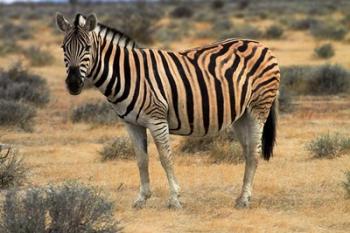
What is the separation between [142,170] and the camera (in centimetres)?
870

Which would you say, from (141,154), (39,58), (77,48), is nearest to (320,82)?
(39,58)

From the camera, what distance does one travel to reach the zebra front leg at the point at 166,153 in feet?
26.9

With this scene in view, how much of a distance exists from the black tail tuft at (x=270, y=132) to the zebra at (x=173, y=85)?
6 centimetres

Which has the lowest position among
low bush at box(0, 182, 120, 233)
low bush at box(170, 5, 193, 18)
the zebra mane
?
low bush at box(0, 182, 120, 233)

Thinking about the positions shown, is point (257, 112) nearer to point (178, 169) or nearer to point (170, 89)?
point (170, 89)

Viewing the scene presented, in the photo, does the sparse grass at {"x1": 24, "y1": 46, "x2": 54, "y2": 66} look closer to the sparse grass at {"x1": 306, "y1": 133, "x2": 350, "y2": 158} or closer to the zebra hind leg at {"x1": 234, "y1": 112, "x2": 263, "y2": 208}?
the sparse grass at {"x1": 306, "y1": 133, "x2": 350, "y2": 158}

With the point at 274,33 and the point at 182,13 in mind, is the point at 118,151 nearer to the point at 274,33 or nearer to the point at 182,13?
the point at 274,33

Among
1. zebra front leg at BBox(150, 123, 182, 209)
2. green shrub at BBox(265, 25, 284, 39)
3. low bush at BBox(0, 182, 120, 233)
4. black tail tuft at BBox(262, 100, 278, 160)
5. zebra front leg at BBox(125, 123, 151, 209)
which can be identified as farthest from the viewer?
green shrub at BBox(265, 25, 284, 39)

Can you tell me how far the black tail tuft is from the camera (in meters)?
9.16

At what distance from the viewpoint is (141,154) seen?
8617mm

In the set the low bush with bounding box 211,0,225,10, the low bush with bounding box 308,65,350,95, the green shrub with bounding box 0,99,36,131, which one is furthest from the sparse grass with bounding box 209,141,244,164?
the low bush with bounding box 211,0,225,10

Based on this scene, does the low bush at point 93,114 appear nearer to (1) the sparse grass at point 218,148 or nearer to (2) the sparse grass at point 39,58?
(1) the sparse grass at point 218,148

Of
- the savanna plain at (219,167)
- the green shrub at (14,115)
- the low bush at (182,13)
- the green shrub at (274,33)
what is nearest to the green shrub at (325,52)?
the savanna plain at (219,167)

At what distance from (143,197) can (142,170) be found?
0.96 feet
